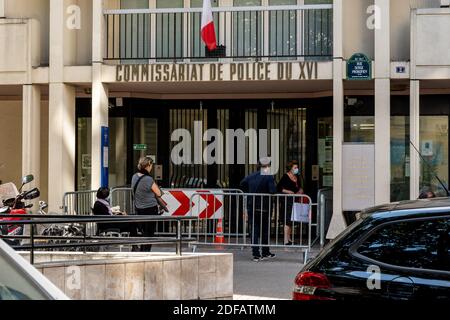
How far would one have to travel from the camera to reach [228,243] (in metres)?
14.8

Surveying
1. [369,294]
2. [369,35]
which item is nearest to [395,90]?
[369,35]

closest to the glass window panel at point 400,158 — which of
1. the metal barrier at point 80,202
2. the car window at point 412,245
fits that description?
the metal barrier at point 80,202

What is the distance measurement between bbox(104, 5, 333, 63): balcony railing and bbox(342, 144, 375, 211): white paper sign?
225cm

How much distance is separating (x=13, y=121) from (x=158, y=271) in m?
12.0

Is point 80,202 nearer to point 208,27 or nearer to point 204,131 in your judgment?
point 204,131

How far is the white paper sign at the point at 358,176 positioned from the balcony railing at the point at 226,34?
2.25 m

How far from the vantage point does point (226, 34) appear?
17.3 m

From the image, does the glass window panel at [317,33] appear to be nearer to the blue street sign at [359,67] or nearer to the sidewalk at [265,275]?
the blue street sign at [359,67]

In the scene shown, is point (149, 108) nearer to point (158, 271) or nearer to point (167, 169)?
point (167, 169)

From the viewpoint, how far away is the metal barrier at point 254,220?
14188 millimetres

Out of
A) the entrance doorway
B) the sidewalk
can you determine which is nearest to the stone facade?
the sidewalk
